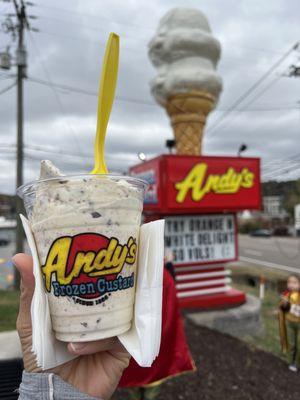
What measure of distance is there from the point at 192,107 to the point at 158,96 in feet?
2.54

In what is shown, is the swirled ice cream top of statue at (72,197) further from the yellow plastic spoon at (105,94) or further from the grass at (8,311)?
the grass at (8,311)

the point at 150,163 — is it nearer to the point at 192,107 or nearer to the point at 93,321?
the point at 192,107

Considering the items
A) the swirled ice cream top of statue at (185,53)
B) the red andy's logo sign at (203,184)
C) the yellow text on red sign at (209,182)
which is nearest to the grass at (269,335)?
the red andy's logo sign at (203,184)

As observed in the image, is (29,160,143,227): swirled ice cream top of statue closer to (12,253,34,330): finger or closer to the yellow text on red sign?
(12,253,34,330): finger

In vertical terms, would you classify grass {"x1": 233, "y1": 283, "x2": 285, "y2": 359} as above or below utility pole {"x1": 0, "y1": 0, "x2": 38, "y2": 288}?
below

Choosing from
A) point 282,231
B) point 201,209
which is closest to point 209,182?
point 201,209

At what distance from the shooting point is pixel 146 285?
123 centimetres

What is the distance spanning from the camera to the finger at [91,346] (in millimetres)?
1146

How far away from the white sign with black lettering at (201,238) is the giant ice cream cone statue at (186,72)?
137 cm

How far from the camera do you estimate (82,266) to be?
43.6 inches

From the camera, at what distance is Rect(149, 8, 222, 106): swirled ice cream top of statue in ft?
22.1

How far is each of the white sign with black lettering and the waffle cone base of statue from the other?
1364 millimetres

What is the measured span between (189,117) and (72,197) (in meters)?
6.15

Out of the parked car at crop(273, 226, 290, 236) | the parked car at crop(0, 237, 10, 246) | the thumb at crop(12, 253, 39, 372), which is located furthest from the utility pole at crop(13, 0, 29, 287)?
the parked car at crop(273, 226, 290, 236)
